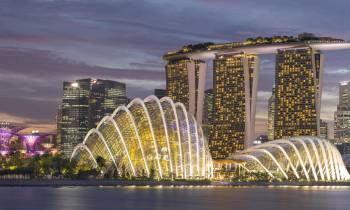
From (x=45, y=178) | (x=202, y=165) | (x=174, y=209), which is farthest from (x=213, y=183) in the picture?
(x=174, y=209)

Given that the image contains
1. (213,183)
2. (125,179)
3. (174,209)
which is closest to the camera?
(174,209)

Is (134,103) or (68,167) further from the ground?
(134,103)

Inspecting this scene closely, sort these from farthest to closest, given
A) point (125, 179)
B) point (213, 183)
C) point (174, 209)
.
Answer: point (213, 183) → point (125, 179) → point (174, 209)

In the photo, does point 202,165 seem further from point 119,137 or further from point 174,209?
point 174,209

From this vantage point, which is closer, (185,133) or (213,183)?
(185,133)

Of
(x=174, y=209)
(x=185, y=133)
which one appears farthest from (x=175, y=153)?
(x=174, y=209)

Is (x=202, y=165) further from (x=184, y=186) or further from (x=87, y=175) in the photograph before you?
(x=87, y=175)
